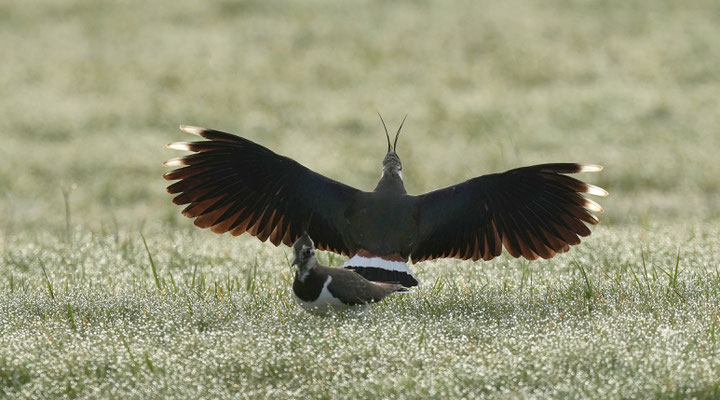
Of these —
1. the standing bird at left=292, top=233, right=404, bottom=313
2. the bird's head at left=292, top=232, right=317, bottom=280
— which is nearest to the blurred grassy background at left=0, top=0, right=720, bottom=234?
the standing bird at left=292, top=233, right=404, bottom=313

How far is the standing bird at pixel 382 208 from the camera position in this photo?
6.49m

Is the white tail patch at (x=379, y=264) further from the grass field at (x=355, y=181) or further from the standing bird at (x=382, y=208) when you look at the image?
the grass field at (x=355, y=181)

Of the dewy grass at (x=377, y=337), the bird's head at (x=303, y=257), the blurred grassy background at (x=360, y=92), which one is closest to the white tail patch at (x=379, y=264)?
the dewy grass at (x=377, y=337)

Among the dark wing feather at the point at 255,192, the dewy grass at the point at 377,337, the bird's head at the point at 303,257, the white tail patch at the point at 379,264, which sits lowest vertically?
the dewy grass at the point at 377,337

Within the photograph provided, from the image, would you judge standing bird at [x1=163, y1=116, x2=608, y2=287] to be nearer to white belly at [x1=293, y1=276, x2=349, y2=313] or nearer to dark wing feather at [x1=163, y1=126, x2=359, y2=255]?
dark wing feather at [x1=163, y1=126, x2=359, y2=255]

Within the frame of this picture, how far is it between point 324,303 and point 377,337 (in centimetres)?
47

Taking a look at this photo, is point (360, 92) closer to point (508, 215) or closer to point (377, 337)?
point (508, 215)

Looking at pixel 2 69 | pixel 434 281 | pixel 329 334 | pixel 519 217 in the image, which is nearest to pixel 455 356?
pixel 329 334

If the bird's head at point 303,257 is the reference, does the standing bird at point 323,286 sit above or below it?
below

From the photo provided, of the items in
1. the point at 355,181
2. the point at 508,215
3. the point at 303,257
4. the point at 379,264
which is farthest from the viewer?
the point at 355,181

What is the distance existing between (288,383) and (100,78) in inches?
595

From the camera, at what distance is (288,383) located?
5.06m

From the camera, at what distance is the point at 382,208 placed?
6.49 m

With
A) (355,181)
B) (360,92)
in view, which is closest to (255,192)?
(355,181)
